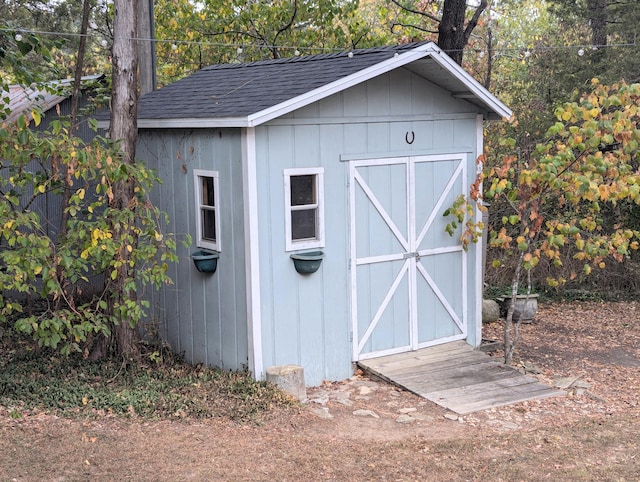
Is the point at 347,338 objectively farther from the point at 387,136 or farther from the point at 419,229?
the point at 387,136

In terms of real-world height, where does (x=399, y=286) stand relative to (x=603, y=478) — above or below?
above

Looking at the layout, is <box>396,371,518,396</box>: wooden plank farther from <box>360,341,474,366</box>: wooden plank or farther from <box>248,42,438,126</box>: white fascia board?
<box>248,42,438,126</box>: white fascia board

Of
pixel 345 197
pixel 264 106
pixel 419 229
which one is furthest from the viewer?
pixel 419 229

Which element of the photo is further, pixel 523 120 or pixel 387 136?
pixel 523 120

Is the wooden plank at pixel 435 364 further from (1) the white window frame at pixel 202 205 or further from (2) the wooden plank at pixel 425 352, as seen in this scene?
(1) the white window frame at pixel 202 205

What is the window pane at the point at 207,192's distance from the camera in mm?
8406

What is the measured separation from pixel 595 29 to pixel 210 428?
1086cm

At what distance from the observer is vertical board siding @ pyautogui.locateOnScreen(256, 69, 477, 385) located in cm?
793

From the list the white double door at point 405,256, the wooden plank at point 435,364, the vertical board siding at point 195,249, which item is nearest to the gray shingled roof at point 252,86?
the vertical board siding at point 195,249

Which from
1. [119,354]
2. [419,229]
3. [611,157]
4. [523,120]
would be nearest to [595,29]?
[523,120]

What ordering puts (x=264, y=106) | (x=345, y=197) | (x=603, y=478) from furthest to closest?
(x=345, y=197) → (x=264, y=106) → (x=603, y=478)

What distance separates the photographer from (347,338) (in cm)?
852

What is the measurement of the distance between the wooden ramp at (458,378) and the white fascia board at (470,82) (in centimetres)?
270

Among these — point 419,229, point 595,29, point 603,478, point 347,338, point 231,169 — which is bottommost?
point 603,478
